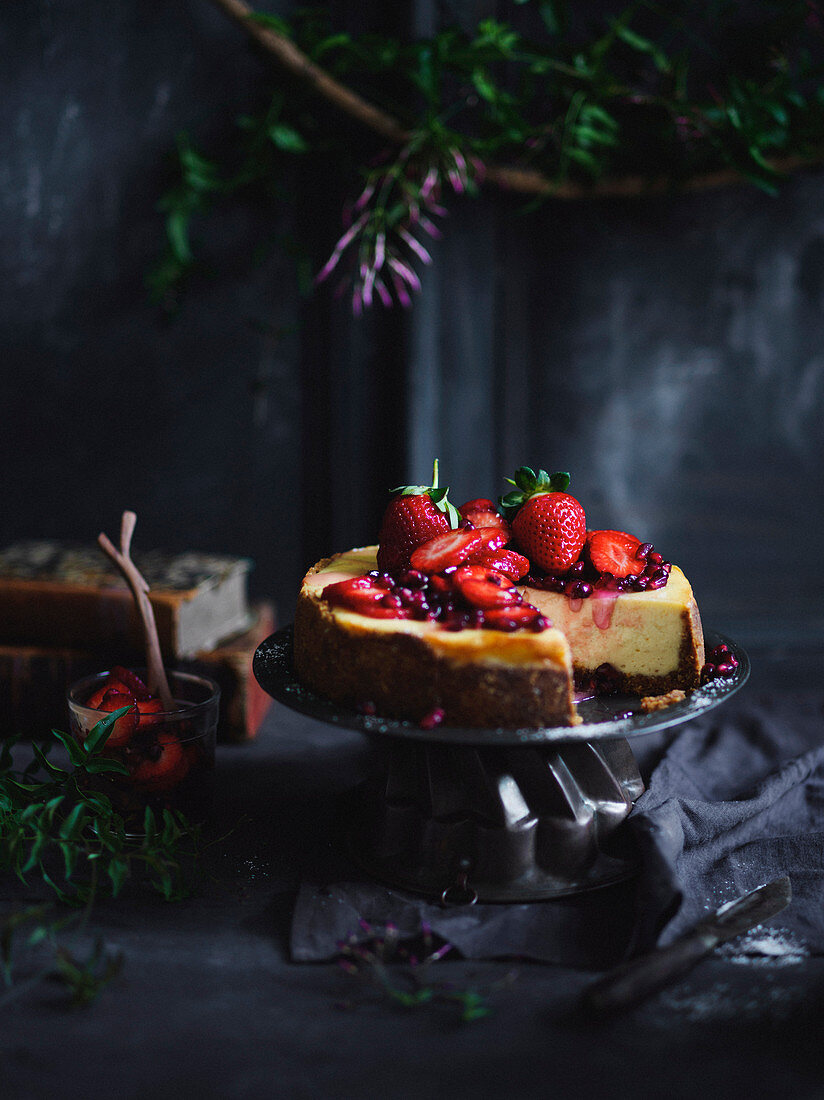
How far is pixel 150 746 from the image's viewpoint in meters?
1.64

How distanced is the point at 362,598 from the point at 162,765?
20.8 inches

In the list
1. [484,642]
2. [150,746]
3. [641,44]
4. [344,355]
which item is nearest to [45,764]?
[150,746]

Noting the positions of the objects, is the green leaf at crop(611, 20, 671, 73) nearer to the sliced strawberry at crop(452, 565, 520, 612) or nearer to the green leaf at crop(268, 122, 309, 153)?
the green leaf at crop(268, 122, 309, 153)

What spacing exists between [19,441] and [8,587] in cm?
75

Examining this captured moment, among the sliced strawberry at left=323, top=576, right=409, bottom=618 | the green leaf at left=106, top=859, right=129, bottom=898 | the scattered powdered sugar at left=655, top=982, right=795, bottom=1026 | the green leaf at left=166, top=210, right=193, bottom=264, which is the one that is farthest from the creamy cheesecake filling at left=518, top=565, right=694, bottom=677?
the green leaf at left=166, top=210, right=193, bottom=264

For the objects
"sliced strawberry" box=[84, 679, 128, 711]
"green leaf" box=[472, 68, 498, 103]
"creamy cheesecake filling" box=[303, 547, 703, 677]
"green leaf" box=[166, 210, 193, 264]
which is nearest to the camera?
"creamy cheesecake filling" box=[303, 547, 703, 677]

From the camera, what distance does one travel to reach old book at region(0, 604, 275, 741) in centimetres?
214

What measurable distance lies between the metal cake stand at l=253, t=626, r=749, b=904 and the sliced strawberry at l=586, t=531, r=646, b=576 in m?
0.24

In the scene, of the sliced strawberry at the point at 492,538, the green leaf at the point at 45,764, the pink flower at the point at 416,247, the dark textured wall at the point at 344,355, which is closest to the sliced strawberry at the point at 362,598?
the sliced strawberry at the point at 492,538

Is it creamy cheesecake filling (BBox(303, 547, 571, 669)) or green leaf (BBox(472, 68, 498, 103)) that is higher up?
green leaf (BBox(472, 68, 498, 103))

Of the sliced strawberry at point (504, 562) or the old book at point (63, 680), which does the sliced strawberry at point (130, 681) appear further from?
the sliced strawberry at point (504, 562)

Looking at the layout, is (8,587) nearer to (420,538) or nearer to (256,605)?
(256,605)

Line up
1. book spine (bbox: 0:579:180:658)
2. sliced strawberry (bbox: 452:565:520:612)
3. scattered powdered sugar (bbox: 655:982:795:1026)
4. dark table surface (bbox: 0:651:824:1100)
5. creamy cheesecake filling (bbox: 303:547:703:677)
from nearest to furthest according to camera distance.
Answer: dark table surface (bbox: 0:651:824:1100)
scattered powdered sugar (bbox: 655:982:795:1026)
sliced strawberry (bbox: 452:565:520:612)
creamy cheesecake filling (bbox: 303:547:703:677)
book spine (bbox: 0:579:180:658)

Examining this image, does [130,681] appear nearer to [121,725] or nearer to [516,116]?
[121,725]
